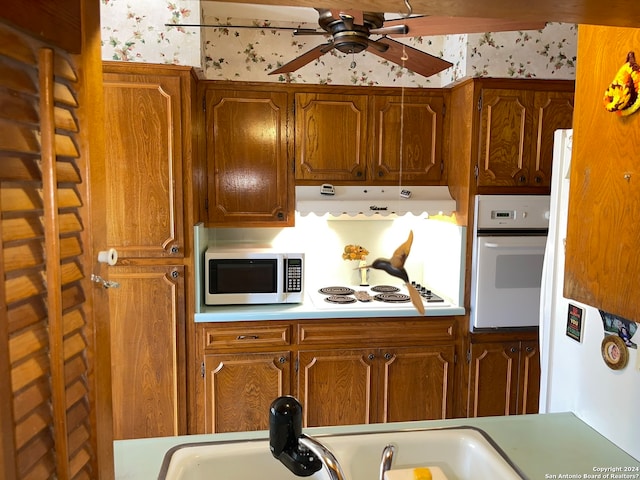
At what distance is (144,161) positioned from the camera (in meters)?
2.43

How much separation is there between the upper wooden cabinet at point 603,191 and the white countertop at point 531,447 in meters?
0.40

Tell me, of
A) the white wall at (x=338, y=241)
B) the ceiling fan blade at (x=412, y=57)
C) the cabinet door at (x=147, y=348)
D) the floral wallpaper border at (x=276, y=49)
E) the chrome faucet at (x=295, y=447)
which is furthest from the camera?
the white wall at (x=338, y=241)

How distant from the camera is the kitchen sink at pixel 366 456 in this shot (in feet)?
3.74

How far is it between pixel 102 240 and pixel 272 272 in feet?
6.63

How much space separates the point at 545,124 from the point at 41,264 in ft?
9.07

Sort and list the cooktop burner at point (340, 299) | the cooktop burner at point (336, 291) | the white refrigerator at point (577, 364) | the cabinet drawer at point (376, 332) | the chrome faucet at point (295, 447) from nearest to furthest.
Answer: the chrome faucet at point (295, 447)
the white refrigerator at point (577, 364)
the cabinet drawer at point (376, 332)
the cooktop burner at point (340, 299)
the cooktop burner at point (336, 291)

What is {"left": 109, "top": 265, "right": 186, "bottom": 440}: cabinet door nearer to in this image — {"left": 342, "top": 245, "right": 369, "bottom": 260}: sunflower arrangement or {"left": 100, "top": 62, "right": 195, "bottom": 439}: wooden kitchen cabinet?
{"left": 100, "top": 62, "right": 195, "bottom": 439}: wooden kitchen cabinet

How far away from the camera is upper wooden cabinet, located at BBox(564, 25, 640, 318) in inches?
37.3

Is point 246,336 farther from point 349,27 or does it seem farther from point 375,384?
point 349,27

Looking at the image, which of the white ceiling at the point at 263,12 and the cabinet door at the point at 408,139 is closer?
the white ceiling at the point at 263,12

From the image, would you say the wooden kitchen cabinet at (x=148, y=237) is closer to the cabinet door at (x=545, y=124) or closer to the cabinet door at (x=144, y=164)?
the cabinet door at (x=144, y=164)

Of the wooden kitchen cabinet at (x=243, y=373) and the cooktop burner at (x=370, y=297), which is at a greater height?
the cooktop burner at (x=370, y=297)

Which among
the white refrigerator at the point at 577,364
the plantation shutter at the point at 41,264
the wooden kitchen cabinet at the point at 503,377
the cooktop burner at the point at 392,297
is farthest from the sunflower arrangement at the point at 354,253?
the plantation shutter at the point at 41,264

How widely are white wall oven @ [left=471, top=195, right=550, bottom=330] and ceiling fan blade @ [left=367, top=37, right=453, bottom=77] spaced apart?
3.38ft
